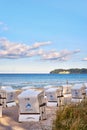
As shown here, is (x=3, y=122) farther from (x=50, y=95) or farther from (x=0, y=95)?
(x=50, y=95)

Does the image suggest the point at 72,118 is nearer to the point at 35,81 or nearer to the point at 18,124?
the point at 18,124

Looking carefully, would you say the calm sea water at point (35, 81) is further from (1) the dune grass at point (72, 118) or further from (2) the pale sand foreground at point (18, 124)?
(1) the dune grass at point (72, 118)

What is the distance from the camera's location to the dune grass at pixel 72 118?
21.0 ft

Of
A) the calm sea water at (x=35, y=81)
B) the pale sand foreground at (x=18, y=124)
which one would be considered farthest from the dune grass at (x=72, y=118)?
the calm sea water at (x=35, y=81)

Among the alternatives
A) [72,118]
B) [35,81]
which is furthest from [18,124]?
[35,81]

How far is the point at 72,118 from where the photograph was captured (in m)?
6.80

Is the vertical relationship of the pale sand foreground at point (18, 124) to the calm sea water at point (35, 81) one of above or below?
below

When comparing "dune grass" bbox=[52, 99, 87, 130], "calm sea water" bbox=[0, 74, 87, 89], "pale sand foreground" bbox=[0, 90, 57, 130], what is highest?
"calm sea water" bbox=[0, 74, 87, 89]

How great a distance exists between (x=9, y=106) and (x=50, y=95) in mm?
2042

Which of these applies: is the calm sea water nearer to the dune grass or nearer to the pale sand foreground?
the pale sand foreground

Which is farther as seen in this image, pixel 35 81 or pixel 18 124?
pixel 35 81

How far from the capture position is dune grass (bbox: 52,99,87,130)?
6.39 m

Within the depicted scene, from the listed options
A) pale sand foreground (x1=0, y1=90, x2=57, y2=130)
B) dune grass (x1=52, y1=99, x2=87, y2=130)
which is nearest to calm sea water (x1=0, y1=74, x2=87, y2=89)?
pale sand foreground (x1=0, y1=90, x2=57, y2=130)

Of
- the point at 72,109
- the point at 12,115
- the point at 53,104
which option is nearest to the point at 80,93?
the point at 53,104
